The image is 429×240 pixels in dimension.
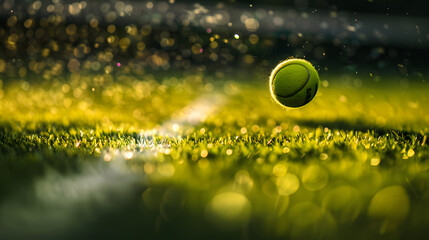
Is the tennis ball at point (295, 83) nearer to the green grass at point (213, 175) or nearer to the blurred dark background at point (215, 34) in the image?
the green grass at point (213, 175)

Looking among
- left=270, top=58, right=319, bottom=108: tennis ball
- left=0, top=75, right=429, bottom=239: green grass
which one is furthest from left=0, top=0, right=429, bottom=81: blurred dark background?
left=0, top=75, right=429, bottom=239: green grass

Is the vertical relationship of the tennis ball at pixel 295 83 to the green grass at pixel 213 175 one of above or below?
above

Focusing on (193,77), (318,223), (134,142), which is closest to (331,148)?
(318,223)

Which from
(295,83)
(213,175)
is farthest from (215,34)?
(213,175)

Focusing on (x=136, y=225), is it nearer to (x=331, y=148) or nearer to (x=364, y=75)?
(x=331, y=148)

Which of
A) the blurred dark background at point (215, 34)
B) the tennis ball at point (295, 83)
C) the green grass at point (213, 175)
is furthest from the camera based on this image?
the blurred dark background at point (215, 34)

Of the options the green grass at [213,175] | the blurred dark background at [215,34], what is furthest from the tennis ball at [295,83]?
the blurred dark background at [215,34]

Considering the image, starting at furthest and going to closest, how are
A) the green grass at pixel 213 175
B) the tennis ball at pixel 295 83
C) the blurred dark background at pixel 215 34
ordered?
the blurred dark background at pixel 215 34
the tennis ball at pixel 295 83
the green grass at pixel 213 175
